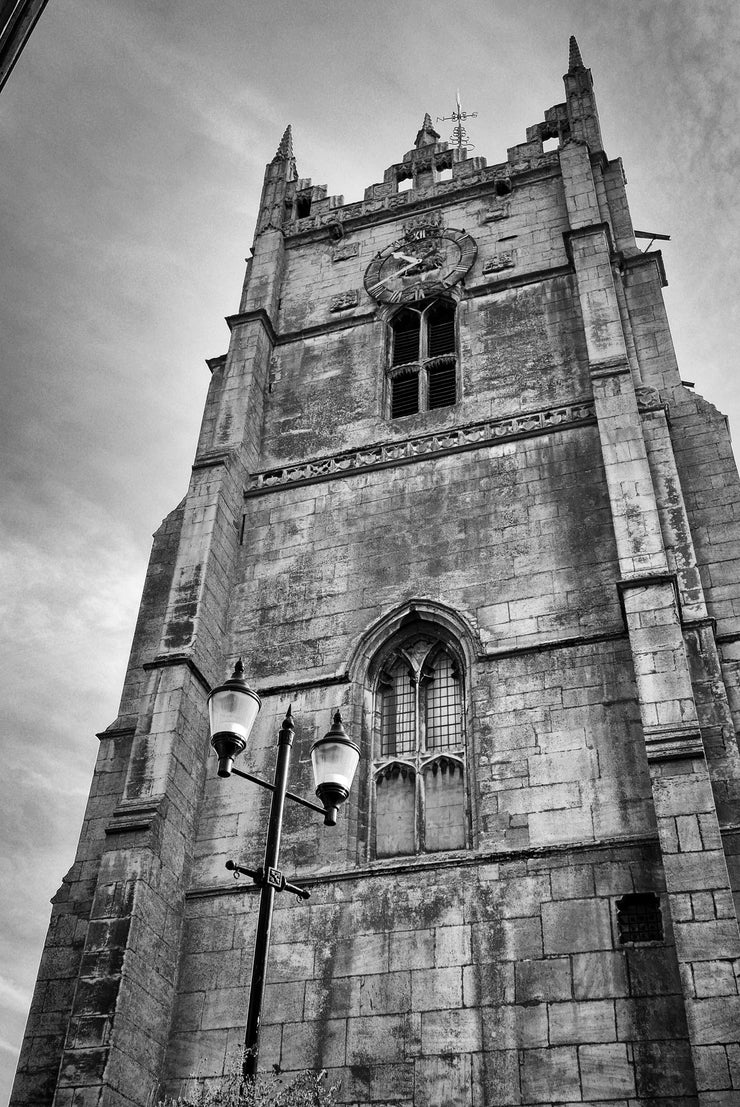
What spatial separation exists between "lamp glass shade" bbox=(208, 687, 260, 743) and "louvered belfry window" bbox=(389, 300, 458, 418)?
1042 cm

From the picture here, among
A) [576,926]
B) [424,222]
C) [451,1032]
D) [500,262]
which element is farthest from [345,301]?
[451,1032]

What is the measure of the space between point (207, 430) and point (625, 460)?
Answer: 7.62 m

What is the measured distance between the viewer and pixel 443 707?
47.8 ft

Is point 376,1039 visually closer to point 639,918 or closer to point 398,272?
point 639,918

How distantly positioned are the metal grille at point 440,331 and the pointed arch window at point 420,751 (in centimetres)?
649

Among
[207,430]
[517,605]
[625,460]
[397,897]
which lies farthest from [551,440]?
[397,897]

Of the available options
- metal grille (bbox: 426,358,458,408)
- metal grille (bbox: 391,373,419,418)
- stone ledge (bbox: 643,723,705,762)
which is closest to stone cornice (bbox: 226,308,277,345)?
metal grille (bbox: 391,373,419,418)

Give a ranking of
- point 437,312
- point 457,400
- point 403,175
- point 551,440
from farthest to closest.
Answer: point 403,175 → point 437,312 → point 457,400 → point 551,440

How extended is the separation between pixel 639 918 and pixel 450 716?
380 cm

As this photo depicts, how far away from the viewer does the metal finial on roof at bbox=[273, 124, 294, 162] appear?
2589 centimetres

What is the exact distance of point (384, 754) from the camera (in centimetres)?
1438

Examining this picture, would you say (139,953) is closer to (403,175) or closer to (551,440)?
(551,440)

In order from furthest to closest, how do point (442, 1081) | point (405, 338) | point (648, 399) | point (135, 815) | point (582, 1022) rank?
point (405, 338) → point (648, 399) → point (135, 815) → point (442, 1081) → point (582, 1022)

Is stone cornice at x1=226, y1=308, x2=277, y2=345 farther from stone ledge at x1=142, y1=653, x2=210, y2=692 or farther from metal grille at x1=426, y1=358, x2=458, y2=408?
stone ledge at x1=142, y1=653, x2=210, y2=692
